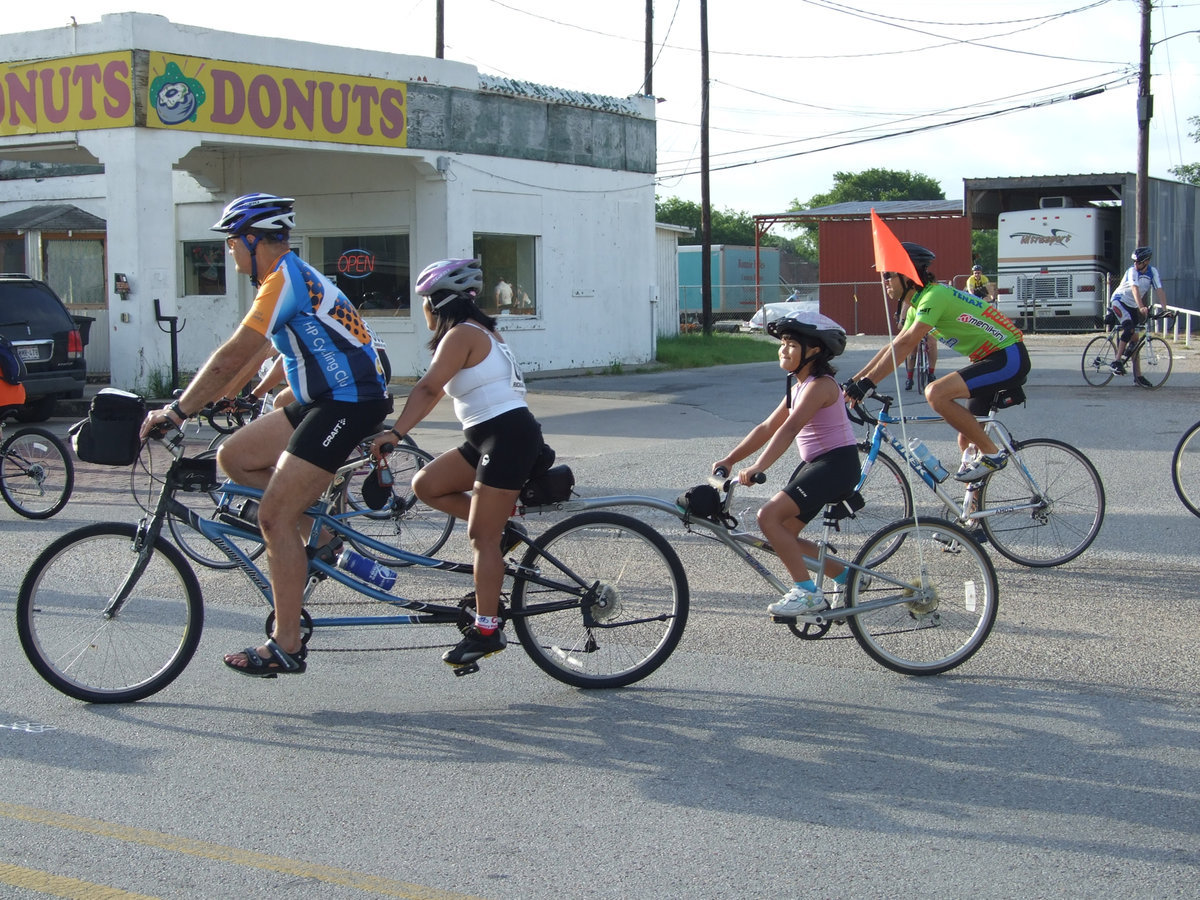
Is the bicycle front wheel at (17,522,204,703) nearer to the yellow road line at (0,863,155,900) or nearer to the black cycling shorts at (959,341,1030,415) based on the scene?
the yellow road line at (0,863,155,900)

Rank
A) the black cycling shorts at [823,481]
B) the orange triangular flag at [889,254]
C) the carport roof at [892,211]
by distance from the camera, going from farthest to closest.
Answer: the carport roof at [892,211] < the orange triangular flag at [889,254] < the black cycling shorts at [823,481]

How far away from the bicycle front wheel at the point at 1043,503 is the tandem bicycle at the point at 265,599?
313 centimetres

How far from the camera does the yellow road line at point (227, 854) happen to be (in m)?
3.74

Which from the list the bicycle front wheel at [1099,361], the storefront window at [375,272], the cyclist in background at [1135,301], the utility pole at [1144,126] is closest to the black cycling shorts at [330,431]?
the cyclist in background at [1135,301]

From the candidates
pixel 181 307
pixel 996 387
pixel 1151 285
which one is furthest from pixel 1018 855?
pixel 181 307

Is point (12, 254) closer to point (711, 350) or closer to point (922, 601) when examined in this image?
point (711, 350)

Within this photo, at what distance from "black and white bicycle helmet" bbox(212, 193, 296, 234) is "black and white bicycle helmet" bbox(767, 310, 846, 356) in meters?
2.16

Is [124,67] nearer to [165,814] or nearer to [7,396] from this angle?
[7,396]

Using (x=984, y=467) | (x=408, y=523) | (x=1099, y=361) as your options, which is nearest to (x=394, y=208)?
(x=1099, y=361)

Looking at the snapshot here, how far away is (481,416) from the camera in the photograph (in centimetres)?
545

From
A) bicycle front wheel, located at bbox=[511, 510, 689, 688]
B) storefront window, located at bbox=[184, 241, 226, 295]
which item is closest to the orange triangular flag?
bicycle front wheel, located at bbox=[511, 510, 689, 688]

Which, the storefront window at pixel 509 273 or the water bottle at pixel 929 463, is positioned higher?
the storefront window at pixel 509 273

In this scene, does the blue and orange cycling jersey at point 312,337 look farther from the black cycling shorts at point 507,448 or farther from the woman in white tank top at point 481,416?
the black cycling shorts at point 507,448

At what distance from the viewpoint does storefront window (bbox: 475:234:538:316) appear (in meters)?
23.0
